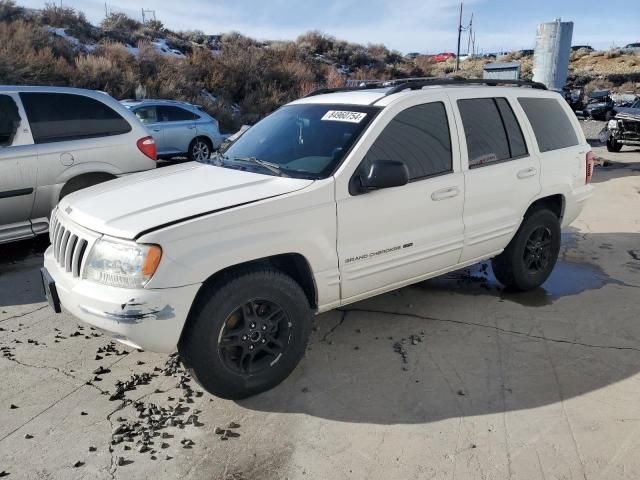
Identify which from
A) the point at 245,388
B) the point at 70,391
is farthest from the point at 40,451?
the point at 245,388

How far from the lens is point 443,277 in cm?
539

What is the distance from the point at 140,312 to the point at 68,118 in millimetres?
4165

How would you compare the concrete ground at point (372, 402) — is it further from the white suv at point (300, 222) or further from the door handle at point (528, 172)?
the door handle at point (528, 172)

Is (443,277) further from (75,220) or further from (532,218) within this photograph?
(75,220)

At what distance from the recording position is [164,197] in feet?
10.7

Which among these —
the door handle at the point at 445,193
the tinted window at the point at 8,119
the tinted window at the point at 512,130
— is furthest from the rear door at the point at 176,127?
the door handle at the point at 445,193

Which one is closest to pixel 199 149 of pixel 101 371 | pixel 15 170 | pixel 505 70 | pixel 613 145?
pixel 15 170

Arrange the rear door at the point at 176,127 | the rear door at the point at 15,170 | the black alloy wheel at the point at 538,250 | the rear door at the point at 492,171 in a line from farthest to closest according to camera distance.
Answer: the rear door at the point at 176,127
the rear door at the point at 15,170
the black alloy wheel at the point at 538,250
the rear door at the point at 492,171

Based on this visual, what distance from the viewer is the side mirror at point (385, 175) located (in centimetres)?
335

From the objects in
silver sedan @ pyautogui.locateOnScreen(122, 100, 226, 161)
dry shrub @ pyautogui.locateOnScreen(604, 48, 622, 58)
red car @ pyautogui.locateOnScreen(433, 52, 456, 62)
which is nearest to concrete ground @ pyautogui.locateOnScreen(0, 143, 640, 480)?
silver sedan @ pyautogui.locateOnScreen(122, 100, 226, 161)

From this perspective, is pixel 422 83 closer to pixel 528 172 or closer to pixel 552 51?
pixel 528 172

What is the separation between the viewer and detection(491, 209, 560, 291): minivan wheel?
4727 mm

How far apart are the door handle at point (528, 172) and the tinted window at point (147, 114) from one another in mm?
9592

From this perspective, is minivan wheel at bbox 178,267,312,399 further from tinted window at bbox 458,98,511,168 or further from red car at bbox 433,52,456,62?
red car at bbox 433,52,456,62
